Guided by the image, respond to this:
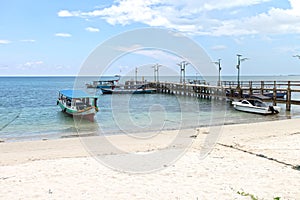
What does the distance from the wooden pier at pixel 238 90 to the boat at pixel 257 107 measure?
2998 mm

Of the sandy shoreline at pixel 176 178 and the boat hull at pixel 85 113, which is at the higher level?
the sandy shoreline at pixel 176 178

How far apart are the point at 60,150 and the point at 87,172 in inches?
192

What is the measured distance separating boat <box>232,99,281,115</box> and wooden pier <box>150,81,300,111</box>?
300 centimetres

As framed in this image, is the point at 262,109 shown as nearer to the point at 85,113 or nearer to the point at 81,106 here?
the point at 85,113

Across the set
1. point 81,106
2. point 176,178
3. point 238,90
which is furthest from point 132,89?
point 176,178

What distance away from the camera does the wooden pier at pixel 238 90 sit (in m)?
28.2

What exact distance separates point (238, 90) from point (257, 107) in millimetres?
9014

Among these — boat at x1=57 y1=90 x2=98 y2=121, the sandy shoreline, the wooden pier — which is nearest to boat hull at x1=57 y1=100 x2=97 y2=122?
boat at x1=57 y1=90 x2=98 y2=121

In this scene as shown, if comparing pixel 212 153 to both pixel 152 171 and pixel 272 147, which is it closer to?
pixel 272 147

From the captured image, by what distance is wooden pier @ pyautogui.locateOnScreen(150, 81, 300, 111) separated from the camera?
92.7 ft

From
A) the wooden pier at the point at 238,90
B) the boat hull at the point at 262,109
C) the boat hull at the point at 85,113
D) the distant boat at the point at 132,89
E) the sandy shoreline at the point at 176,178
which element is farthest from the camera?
the distant boat at the point at 132,89

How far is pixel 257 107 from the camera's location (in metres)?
25.6

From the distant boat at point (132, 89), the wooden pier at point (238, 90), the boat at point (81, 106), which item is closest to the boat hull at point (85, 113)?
the boat at point (81, 106)

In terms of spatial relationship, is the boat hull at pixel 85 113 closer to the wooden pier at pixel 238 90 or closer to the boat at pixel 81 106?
the boat at pixel 81 106
